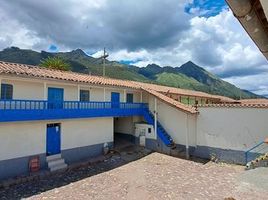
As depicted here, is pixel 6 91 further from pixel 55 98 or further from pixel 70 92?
pixel 70 92

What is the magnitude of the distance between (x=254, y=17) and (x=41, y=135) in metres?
14.8

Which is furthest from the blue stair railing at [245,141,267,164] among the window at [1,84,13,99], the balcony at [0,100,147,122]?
the window at [1,84,13,99]

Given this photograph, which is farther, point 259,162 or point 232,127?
point 232,127

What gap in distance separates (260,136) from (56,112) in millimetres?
13874

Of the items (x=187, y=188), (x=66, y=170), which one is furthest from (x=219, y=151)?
(x=66, y=170)

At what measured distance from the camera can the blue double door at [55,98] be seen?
15.7 m

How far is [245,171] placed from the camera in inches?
600

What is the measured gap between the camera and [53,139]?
16031 mm

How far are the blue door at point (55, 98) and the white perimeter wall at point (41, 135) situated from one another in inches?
47.0

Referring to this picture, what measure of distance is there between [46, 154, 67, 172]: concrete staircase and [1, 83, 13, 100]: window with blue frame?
466 cm

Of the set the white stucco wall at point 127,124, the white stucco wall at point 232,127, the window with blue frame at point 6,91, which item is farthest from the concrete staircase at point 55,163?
the white stucco wall at point 232,127

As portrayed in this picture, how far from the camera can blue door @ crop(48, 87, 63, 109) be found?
15.7m

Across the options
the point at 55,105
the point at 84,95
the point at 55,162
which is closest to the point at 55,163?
the point at 55,162

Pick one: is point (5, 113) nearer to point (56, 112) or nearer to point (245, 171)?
point (56, 112)
